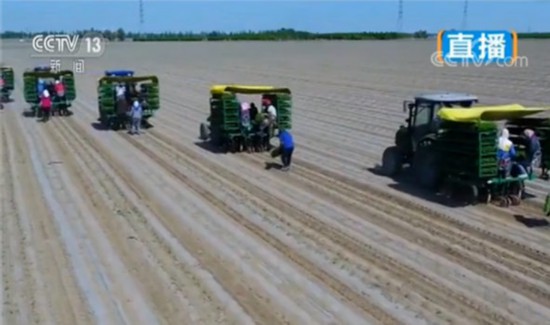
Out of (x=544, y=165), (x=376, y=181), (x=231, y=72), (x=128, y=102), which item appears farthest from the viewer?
(x=231, y=72)

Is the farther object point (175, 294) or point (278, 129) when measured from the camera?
point (278, 129)

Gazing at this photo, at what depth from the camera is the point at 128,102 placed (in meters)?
22.7

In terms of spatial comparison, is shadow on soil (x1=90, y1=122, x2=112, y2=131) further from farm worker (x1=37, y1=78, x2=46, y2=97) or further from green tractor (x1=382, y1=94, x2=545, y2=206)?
green tractor (x1=382, y1=94, x2=545, y2=206)

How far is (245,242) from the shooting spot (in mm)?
10828

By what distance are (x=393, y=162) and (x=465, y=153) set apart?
2.80 meters

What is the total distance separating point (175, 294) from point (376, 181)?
22.8 ft

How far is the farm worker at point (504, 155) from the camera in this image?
12.3 metres

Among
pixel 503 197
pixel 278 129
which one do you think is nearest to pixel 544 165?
pixel 503 197

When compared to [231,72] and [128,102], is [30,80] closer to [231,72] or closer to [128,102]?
[128,102]

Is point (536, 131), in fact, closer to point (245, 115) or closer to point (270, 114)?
point (270, 114)

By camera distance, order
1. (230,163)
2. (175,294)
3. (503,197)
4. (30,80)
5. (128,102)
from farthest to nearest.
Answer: (30,80) < (128,102) < (230,163) < (503,197) < (175,294)

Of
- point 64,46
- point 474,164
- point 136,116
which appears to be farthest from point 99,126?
point 64,46

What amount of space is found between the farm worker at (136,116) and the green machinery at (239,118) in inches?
147

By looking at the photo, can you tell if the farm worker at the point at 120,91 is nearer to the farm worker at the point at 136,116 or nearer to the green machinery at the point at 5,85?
the farm worker at the point at 136,116
